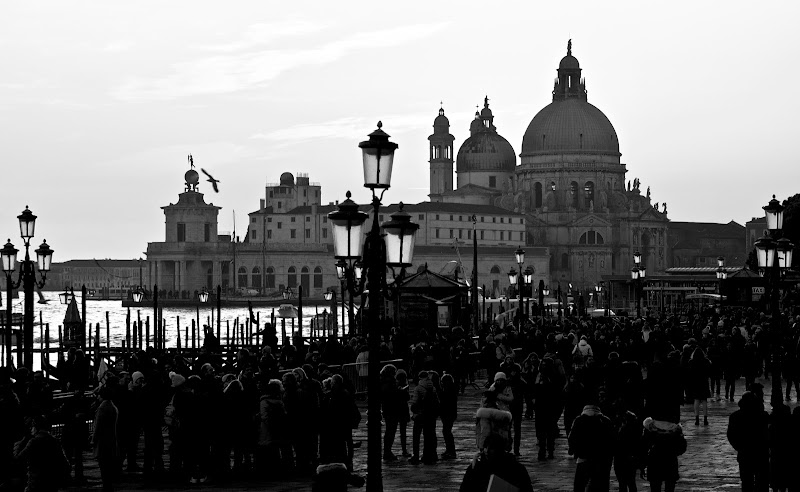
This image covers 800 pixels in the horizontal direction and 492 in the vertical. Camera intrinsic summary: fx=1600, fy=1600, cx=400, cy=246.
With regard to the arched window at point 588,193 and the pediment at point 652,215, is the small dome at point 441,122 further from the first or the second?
the pediment at point 652,215

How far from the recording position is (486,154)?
157m

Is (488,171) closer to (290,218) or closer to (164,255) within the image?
(290,218)

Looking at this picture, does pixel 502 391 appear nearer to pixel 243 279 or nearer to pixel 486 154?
pixel 243 279

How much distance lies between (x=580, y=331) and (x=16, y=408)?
19474 millimetres

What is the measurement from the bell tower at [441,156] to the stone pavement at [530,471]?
5681 inches

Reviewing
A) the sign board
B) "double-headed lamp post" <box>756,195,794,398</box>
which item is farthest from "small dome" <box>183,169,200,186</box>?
"double-headed lamp post" <box>756,195,794,398</box>

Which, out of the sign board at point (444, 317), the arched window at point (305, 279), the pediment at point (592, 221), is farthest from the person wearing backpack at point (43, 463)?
the pediment at point (592, 221)

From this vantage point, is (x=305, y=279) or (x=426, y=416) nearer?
(x=426, y=416)

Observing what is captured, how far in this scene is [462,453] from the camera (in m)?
17.8

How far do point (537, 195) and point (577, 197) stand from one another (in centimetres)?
388

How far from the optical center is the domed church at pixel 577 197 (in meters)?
146

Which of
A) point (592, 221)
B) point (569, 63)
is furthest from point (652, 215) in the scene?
point (569, 63)

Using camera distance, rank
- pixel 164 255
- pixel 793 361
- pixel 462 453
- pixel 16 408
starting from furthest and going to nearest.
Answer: pixel 164 255 → pixel 793 361 → pixel 462 453 → pixel 16 408

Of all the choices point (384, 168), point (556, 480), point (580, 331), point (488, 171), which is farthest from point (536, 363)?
point (488, 171)
